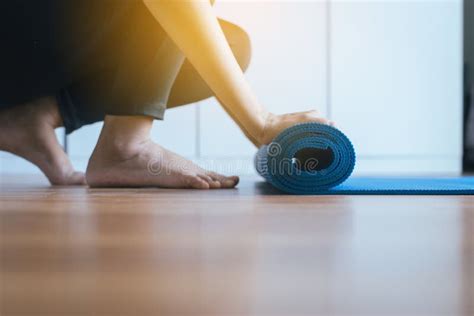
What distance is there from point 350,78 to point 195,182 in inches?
76.0

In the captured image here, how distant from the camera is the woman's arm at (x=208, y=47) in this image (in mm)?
896

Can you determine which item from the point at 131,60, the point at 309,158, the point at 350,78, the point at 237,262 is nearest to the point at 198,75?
the point at 131,60

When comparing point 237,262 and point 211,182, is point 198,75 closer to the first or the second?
point 211,182

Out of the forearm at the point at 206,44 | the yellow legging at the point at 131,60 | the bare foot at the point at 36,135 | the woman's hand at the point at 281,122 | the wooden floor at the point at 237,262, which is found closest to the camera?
the wooden floor at the point at 237,262

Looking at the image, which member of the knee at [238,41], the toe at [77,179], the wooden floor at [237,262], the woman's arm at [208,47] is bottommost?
the wooden floor at [237,262]

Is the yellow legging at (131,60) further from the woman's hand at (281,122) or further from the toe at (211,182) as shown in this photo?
the woman's hand at (281,122)

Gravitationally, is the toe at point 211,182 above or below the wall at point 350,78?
below

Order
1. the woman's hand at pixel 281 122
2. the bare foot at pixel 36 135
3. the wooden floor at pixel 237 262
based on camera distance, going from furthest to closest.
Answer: the bare foot at pixel 36 135 → the woman's hand at pixel 281 122 → the wooden floor at pixel 237 262

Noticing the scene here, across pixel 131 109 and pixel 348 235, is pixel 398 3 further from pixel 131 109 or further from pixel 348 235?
pixel 348 235

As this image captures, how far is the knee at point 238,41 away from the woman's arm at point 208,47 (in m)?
0.42

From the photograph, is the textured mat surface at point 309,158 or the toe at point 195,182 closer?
the textured mat surface at point 309,158

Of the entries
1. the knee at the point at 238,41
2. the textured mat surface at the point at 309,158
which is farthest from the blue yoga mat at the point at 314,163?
the knee at the point at 238,41

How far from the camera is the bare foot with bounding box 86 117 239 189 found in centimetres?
121

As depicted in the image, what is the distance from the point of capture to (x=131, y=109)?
118cm
